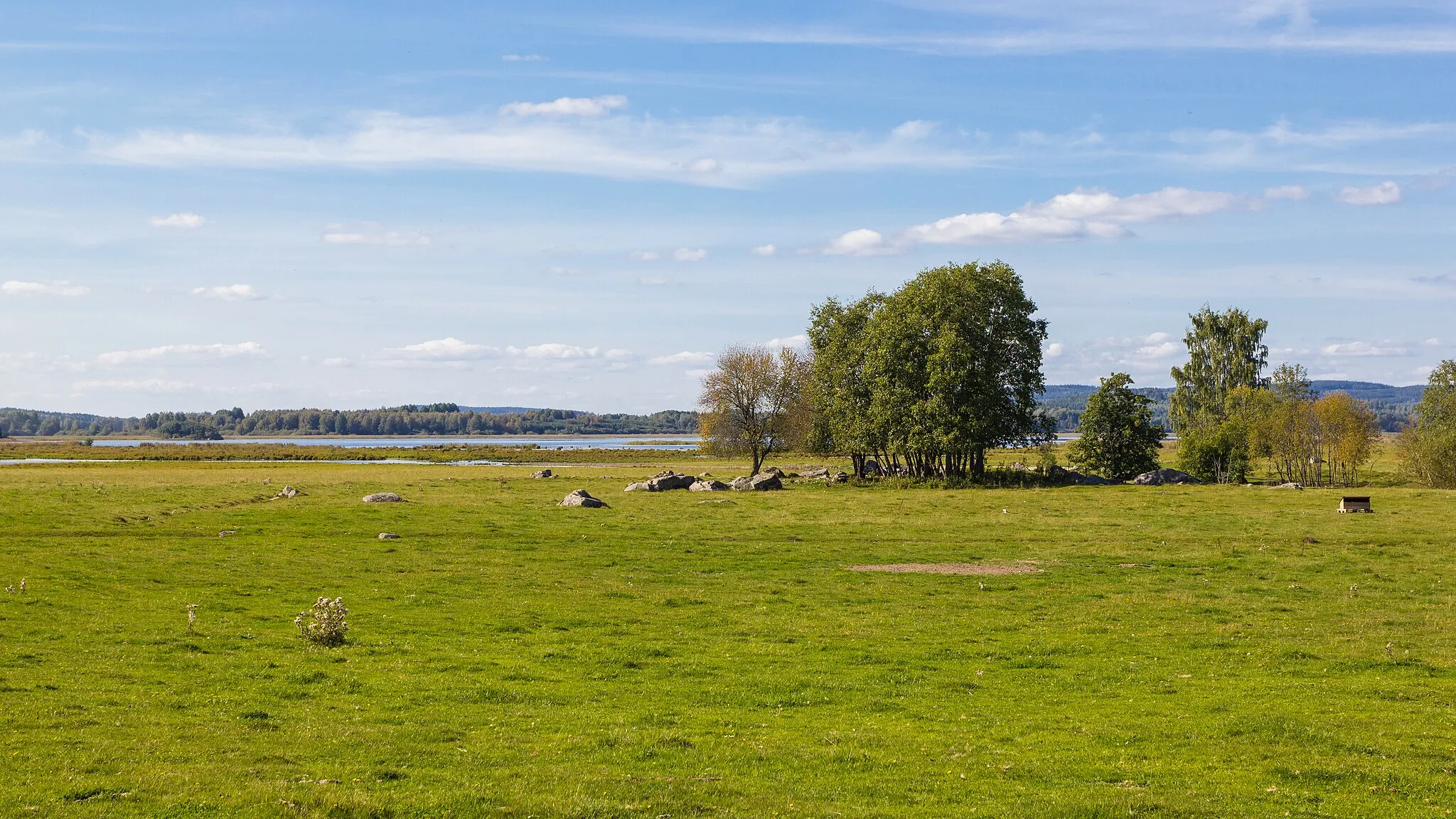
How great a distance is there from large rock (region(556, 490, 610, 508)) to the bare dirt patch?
94.3 ft

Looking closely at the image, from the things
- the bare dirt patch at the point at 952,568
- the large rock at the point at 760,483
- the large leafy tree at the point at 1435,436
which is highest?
the large leafy tree at the point at 1435,436

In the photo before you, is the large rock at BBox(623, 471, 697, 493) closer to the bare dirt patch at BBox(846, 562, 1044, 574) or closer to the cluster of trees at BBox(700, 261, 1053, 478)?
the cluster of trees at BBox(700, 261, 1053, 478)

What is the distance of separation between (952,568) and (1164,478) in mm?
61239

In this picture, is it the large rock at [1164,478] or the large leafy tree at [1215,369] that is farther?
the large leafy tree at [1215,369]

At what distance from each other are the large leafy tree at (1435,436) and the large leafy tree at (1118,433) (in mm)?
23073

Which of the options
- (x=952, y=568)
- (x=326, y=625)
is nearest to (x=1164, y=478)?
(x=952, y=568)

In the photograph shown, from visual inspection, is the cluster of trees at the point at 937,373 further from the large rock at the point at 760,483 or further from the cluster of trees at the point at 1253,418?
the cluster of trees at the point at 1253,418

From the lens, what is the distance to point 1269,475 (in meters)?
114

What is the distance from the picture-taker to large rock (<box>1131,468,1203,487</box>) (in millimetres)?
91625

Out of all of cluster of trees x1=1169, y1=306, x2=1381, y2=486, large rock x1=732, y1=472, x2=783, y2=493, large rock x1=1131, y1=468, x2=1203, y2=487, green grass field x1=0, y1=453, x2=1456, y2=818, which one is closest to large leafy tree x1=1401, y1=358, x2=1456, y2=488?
cluster of trees x1=1169, y1=306, x2=1381, y2=486

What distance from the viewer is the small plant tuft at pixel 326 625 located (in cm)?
2483

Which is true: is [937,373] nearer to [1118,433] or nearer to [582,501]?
[1118,433]

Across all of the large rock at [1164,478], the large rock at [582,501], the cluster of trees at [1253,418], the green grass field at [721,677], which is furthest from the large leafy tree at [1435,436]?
the large rock at [582,501]

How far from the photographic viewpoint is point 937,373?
86.8 meters
